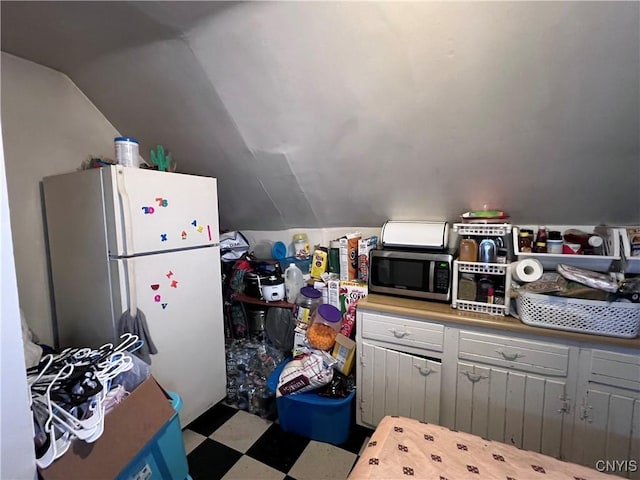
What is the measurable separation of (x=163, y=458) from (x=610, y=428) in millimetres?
1895

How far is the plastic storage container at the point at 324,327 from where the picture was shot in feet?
5.89

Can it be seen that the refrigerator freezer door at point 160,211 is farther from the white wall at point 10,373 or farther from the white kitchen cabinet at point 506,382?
the white kitchen cabinet at point 506,382

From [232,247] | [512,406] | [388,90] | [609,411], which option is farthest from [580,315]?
[232,247]

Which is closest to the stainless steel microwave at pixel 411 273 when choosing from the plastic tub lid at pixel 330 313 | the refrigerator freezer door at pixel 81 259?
the plastic tub lid at pixel 330 313

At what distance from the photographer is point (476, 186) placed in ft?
5.36

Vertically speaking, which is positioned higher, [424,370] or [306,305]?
[306,305]

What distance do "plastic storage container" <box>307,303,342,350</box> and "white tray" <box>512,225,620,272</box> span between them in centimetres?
105

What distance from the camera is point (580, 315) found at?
1.29 metres

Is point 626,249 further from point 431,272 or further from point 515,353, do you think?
point 431,272

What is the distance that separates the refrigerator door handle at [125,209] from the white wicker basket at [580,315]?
1.88 metres

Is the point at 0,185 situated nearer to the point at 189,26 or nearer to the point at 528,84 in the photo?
the point at 189,26

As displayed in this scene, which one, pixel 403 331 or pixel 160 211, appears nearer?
pixel 160 211

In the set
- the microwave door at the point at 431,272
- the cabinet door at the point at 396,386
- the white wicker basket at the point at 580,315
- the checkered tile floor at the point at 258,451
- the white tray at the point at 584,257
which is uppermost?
the white tray at the point at 584,257

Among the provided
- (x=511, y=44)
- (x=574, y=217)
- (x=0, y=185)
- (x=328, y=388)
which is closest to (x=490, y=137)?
(x=511, y=44)
